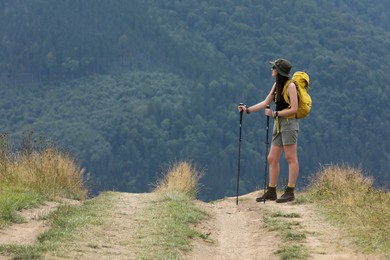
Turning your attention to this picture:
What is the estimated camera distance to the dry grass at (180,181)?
1578 cm

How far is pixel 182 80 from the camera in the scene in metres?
173

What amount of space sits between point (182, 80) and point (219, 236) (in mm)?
162961

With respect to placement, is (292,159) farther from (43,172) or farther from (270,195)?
(43,172)

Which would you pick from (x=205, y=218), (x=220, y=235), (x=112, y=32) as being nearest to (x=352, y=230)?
(x=220, y=235)

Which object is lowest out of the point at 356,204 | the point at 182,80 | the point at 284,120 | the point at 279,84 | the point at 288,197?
the point at 356,204

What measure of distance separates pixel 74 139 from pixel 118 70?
124ft

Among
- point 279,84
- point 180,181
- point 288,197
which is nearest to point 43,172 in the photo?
point 180,181

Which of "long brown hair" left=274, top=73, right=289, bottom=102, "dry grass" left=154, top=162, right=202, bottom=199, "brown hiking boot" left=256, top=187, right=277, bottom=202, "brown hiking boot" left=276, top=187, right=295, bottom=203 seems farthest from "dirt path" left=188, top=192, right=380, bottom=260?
"dry grass" left=154, top=162, right=202, bottom=199

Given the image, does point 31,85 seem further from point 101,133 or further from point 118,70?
point 101,133

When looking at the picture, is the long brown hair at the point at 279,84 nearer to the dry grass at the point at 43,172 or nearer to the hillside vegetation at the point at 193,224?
the hillside vegetation at the point at 193,224

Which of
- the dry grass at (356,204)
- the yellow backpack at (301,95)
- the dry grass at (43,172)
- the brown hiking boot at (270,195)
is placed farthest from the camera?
the brown hiking boot at (270,195)

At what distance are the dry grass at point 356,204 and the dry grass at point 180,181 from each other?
2.36 m

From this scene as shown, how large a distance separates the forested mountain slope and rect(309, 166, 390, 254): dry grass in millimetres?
105611

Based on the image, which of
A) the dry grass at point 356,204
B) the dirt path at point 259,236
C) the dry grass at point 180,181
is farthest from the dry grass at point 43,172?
the dry grass at point 356,204
